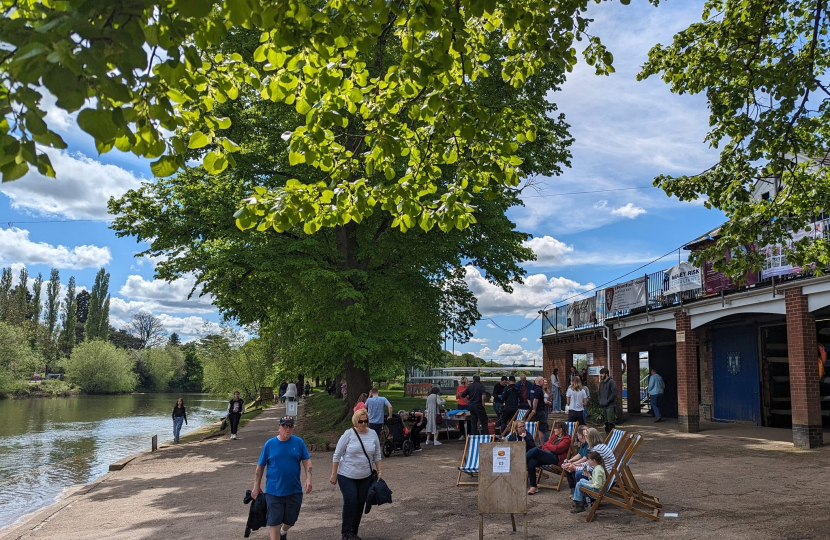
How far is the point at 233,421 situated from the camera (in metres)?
20.8

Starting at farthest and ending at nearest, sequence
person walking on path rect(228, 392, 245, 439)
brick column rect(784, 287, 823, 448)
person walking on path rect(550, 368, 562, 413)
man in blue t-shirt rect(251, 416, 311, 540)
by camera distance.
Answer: person walking on path rect(550, 368, 562, 413) < person walking on path rect(228, 392, 245, 439) < brick column rect(784, 287, 823, 448) < man in blue t-shirt rect(251, 416, 311, 540)

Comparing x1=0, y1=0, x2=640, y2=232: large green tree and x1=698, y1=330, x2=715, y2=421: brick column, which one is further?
x1=698, y1=330, x2=715, y2=421: brick column

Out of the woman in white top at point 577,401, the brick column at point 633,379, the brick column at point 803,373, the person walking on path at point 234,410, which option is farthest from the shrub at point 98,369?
the brick column at point 803,373

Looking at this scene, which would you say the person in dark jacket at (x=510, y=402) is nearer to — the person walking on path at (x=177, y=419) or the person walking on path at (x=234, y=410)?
the person walking on path at (x=234, y=410)

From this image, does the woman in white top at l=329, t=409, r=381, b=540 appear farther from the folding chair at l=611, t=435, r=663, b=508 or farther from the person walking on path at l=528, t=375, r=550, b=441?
the person walking on path at l=528, t=375, r=550, b=441

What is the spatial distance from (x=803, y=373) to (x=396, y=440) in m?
9.46

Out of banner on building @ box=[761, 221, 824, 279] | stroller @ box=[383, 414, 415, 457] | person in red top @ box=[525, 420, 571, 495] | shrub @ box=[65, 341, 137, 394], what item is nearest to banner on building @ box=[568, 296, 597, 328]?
banner on building @ box=[761, 221, 824, 279]

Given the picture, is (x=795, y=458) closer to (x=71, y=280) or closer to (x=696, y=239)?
(x=696, y=239)

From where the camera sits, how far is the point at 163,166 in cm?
446

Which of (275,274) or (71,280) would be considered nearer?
(275,274)

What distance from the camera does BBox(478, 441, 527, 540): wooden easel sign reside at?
7.31m

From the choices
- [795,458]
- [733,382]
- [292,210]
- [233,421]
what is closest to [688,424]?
[733,382]

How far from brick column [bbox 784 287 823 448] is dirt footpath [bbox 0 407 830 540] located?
42cm

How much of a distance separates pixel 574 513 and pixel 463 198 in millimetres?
4953
